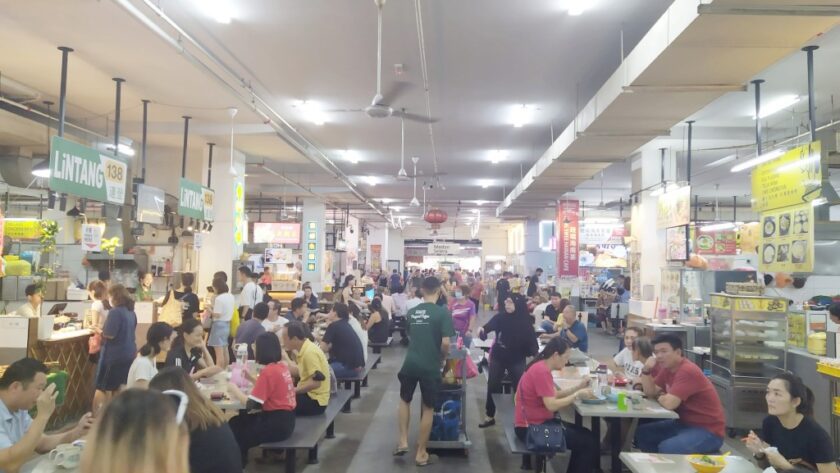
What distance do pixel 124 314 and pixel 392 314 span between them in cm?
813

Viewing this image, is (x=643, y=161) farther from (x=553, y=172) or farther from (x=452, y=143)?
(x=452, y=143)

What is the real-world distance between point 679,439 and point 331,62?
576cm

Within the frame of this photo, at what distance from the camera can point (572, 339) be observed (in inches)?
343

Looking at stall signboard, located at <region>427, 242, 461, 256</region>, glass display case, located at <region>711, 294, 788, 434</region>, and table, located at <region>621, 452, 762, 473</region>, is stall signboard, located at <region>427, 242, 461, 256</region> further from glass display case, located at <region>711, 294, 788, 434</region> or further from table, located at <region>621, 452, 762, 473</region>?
table, located at <region>621, 452, 762, 473</region>

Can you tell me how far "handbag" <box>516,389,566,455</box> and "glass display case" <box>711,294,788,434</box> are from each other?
3.64m

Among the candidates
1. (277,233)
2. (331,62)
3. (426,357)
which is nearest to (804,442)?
(426,357)

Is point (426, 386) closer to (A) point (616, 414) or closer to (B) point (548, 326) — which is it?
(A) point (616, 414)

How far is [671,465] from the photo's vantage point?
3.48m

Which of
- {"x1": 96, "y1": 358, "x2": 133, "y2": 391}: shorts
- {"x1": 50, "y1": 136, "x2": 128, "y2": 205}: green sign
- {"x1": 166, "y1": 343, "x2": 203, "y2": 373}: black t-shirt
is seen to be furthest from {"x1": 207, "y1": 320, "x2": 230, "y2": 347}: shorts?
{"x1": 166, "y1": 343, "x2": 203, "y2": 373}: black t-shirt

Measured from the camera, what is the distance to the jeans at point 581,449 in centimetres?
505

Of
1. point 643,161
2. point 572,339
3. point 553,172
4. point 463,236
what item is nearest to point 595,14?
point 572,339

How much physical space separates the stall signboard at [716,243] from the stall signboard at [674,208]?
5.20 meters

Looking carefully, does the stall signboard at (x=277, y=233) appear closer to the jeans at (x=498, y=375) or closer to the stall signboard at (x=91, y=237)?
the stall signboard at (x=91, y=237)

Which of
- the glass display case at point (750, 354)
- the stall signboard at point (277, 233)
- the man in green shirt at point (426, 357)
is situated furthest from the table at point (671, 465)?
the stall signboard at point (277, 233)
